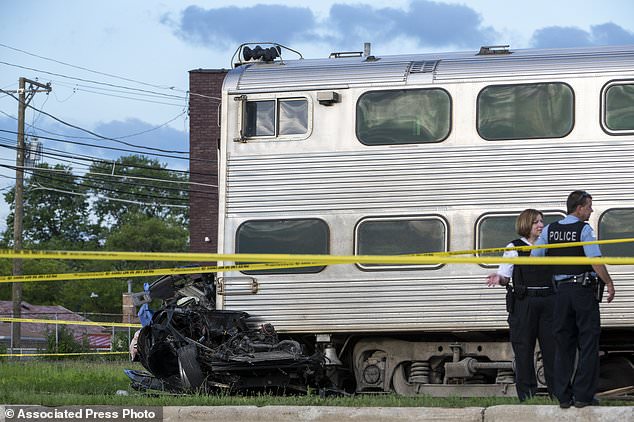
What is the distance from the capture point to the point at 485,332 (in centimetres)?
1327

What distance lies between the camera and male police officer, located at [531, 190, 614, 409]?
958cm

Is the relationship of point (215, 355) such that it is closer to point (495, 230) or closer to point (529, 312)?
point (495, 230)

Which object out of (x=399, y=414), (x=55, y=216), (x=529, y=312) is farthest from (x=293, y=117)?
(x=55, y=216)

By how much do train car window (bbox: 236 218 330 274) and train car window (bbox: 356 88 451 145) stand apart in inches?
47.2

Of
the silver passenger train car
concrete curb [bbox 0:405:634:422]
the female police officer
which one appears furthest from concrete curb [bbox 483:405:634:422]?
the silver passenger train car

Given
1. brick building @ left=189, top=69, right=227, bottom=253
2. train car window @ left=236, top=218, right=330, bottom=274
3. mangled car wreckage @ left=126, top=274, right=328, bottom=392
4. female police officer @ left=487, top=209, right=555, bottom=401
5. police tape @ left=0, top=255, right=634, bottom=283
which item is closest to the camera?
police tape @ left=0, top=255, right=634, bottom=283

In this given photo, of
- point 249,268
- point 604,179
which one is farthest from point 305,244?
point 604,179

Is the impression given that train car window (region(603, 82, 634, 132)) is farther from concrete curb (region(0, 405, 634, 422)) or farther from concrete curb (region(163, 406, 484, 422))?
concrete curb (region(163, 406, 484, 422))

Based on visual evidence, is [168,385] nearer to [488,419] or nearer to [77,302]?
[488,419]

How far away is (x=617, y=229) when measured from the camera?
12766 millimetres

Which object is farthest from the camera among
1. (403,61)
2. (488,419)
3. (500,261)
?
(403,61)

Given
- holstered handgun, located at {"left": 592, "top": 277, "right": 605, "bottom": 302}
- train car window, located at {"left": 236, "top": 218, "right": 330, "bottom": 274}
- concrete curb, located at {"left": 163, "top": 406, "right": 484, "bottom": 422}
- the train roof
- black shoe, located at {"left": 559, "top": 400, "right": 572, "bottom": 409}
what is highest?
the train roof

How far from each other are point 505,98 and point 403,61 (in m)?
1.38

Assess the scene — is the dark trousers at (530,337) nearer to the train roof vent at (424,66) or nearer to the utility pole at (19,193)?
the train roof vent at (424,66)
